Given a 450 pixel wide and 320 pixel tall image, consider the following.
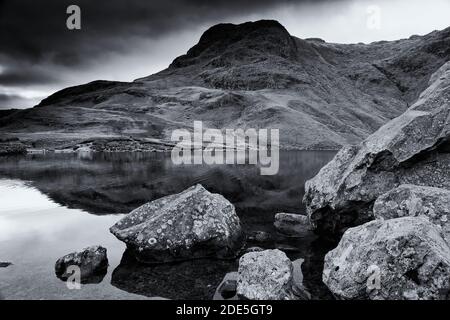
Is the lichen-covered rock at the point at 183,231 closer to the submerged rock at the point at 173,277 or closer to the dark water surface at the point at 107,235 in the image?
the submerged rock at the point at 173,277

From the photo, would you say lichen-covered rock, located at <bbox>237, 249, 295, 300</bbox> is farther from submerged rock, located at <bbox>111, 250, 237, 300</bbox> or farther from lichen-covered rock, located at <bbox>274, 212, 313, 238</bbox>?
lichen-covered rock, located at <bbox>274, 212, 313, 238</bbox>

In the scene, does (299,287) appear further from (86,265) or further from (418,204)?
(86,265)

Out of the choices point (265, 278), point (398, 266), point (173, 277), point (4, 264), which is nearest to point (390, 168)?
point (398, 266)

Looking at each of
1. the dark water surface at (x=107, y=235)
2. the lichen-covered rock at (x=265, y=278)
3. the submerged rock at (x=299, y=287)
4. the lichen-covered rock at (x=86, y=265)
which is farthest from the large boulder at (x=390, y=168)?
the lichen-covered rock at (x=86, y=265)

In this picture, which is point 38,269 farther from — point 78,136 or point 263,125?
point 263,125

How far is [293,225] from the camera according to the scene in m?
21.3

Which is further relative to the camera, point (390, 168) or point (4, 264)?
point (390, 168)

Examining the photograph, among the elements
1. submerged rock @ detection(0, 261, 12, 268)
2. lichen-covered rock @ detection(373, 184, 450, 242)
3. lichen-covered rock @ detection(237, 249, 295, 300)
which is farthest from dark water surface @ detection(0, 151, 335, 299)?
lichen-covered rock @ detection(373, 184, 450, 242)

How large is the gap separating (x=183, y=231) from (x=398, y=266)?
917cm

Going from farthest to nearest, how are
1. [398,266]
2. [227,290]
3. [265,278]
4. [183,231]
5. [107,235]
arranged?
[107,235], [183,231], [227,290], [265,278], [398,266]

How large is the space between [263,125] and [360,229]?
18670cm

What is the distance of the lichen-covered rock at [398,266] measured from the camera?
9953 millimetres

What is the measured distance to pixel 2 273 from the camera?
1443 cm
